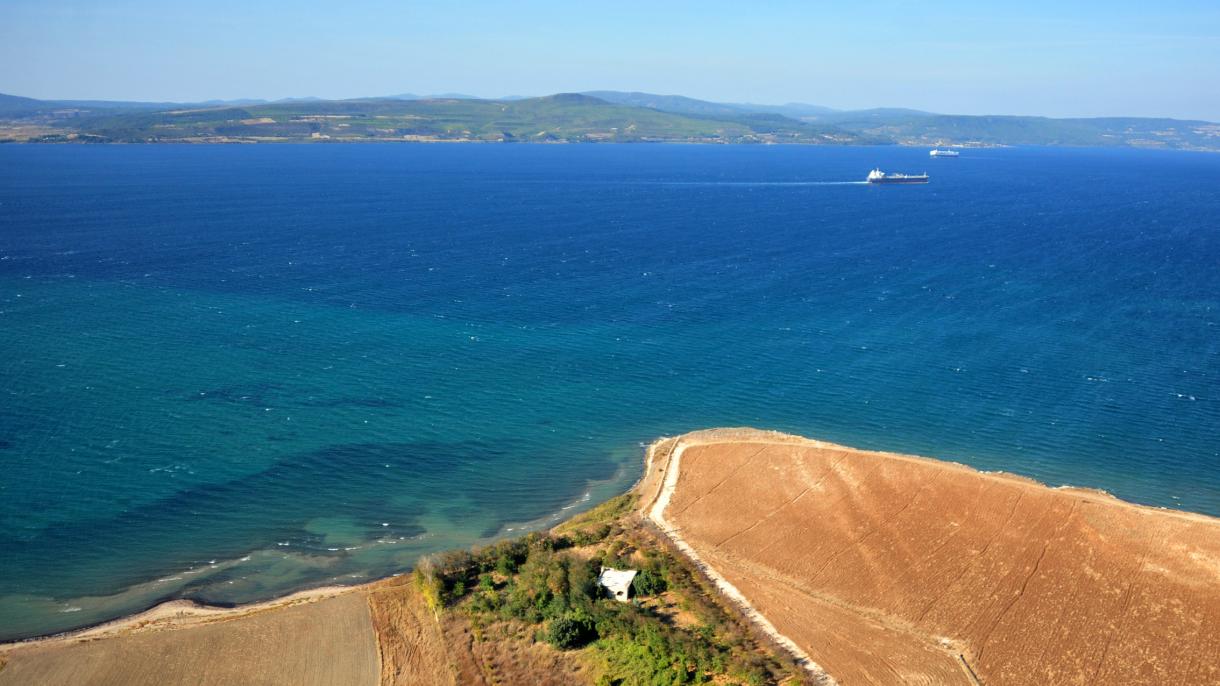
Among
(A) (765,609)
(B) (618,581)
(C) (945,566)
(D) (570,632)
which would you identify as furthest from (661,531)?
(C) (945,566)

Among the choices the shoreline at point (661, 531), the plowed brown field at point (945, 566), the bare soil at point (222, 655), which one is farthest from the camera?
the shoreline at point (661, 531)

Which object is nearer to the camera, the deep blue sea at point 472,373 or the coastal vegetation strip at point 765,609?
the coastal vegetation strip at point 765,609

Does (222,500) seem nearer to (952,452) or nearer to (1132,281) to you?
(952,452)

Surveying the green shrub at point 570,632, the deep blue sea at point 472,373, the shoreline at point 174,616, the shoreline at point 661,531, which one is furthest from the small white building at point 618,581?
the shoreline at point 174,616

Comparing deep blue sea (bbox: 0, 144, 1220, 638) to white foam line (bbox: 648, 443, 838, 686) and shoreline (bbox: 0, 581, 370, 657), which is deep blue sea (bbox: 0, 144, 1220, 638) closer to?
shoreline (bbox: 0, 581, 370, 657)

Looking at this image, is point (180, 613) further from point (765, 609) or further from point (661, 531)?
point (765, 609)

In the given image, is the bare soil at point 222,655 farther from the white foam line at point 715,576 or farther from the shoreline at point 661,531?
the white foam line at point 715,576

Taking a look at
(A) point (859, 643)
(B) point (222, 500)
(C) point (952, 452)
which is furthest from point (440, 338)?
(A) point (859, 643)
